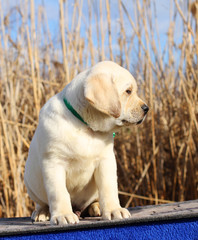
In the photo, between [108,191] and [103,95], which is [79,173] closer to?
[108,191]

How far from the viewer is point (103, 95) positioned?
58.8 inches

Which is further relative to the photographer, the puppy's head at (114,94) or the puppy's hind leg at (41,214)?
the puppy's hind leg at (41,214)

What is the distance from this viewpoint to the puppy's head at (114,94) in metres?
1.49

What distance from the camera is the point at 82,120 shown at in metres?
1.58

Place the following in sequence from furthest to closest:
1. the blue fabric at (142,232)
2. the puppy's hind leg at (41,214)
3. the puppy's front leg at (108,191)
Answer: the puppy's hind leg at (41,214) → the puppy's front leg at (108,191) → the blue fabric at (142,232)

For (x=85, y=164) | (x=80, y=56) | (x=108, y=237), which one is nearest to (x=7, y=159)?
(x=80, y=56)

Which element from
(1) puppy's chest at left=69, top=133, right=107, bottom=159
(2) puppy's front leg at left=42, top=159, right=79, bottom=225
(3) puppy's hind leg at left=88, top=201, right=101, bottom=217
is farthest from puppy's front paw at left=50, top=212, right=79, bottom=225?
(3) puppy's hind leg at left=88, top=201, right=101, bottom=217

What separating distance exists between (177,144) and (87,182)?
1.16 m

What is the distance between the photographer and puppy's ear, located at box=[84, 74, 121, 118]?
4.88ft

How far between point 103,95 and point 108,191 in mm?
357

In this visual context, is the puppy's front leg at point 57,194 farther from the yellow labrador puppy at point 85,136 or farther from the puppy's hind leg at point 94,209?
the puppy's hind leg at point 94,209

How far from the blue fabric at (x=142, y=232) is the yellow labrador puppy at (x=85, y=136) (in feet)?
0.28

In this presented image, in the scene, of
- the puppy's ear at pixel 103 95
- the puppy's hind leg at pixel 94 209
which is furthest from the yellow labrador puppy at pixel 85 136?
the puppy's hind leg at pixel 94 209

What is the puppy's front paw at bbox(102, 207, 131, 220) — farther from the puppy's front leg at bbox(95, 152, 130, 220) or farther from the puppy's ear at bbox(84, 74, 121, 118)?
the puppy's ear at bbox(84, 74, 121, 118)
